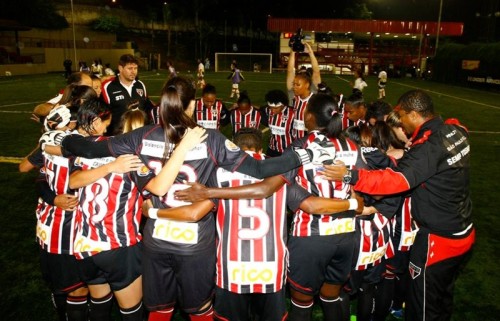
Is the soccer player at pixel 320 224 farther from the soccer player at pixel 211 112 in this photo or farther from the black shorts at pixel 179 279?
the soccer player at pixel 211 112

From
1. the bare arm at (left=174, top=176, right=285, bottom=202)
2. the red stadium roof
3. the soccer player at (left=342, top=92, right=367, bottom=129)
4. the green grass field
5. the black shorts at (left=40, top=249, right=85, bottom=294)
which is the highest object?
the red stadium roof

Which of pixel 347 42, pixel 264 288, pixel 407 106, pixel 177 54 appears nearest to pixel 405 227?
pixel 407 106

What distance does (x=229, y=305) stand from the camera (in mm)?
3320

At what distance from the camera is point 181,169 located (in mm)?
A: 3137

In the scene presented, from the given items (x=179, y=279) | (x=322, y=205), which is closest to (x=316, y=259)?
(x=322, y=205)

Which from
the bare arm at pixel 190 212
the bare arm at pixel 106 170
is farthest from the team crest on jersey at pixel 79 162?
the bare arm at pixel 190 212

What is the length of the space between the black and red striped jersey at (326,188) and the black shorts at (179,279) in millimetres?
863

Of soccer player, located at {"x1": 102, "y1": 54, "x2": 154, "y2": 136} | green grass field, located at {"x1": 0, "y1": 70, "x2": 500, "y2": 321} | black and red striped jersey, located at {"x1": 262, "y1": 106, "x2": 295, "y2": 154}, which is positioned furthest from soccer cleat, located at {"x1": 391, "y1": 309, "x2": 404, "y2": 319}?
soccer player, located at {"x1": 102, "y1": 54, "x2": 154, "y2": 136}

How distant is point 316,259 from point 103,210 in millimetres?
1848

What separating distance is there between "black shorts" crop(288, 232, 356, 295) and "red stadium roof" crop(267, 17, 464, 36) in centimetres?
5551

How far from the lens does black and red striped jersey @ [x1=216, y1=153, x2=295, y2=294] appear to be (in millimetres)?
3215

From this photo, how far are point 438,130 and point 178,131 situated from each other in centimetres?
227

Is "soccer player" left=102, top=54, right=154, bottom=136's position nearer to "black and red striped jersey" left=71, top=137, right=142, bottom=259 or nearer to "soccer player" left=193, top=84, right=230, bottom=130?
"soccer player" left=193, top=84, right=230, bottom=130

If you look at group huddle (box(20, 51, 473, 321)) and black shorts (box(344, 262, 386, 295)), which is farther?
black shorts (box(344, 262, 386, 295))
